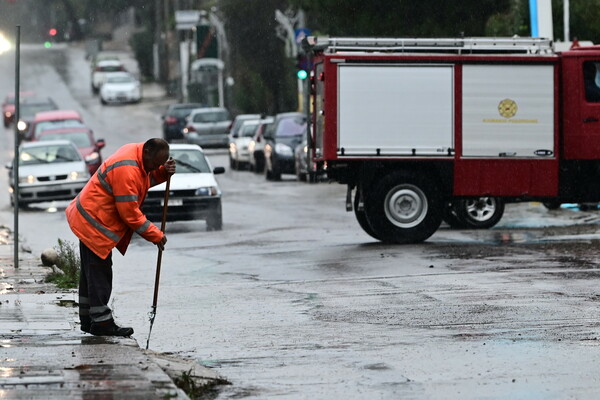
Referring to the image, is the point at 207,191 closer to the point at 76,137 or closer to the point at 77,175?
the point at 77,175

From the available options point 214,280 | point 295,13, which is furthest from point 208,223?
point 295,13

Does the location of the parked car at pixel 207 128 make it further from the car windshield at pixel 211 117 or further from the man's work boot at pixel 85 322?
the man's work boot at pixel 85 322

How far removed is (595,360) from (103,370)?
3085 millimetres

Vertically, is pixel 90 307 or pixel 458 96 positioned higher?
pixel 458 96

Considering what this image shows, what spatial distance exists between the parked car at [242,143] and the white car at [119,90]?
96.1 ft

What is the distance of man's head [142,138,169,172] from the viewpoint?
419 inches

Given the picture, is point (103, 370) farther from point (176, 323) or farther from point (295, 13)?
point (295, 13)

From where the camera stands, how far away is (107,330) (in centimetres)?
1075

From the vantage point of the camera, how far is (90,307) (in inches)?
427

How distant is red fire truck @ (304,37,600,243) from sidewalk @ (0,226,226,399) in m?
7.57

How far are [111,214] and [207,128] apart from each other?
42759 millimetres

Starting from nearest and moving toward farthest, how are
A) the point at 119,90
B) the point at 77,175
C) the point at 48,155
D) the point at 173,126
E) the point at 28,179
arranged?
the point at 28,179 < the point at 77,175 < the point at 48,155 < the point at 173,126 < the point at 119,90

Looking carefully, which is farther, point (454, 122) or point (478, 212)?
point (478, 212)

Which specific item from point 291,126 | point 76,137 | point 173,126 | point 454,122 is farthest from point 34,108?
point 454,122
